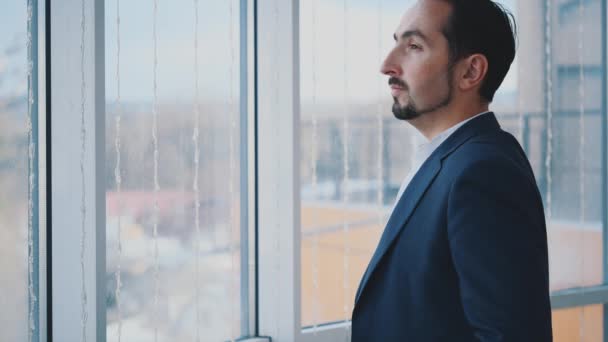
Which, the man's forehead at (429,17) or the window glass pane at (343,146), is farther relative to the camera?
the window glass pane at (343,146)

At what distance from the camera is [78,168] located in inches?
56.1

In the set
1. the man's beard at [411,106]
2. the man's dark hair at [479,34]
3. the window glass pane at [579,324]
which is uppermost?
the man's dark hair at [479,34]

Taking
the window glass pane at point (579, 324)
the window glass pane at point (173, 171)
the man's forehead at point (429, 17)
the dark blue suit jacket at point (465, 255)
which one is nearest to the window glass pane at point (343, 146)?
the window glass pane at point (173, 171)

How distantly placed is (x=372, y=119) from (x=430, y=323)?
1.05m

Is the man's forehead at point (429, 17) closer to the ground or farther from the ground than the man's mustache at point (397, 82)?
farther from the ground

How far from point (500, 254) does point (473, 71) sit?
0.46 m

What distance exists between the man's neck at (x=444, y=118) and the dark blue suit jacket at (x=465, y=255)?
2.9 inches

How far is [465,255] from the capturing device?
929mm

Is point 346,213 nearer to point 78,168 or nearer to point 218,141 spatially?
point 218,141

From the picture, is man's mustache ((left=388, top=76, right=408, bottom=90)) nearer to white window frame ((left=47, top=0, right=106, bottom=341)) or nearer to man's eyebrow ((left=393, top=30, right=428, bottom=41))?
man's eyebrow ((left=393, top=30, right=428, bottom=41))

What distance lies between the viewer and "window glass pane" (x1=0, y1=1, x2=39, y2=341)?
1.38 meters

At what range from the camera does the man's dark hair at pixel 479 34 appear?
48.1 inches

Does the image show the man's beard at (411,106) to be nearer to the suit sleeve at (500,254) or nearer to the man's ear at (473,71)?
the man's ear at (473,71)

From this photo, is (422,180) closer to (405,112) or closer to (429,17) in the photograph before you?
→ (405,112)
